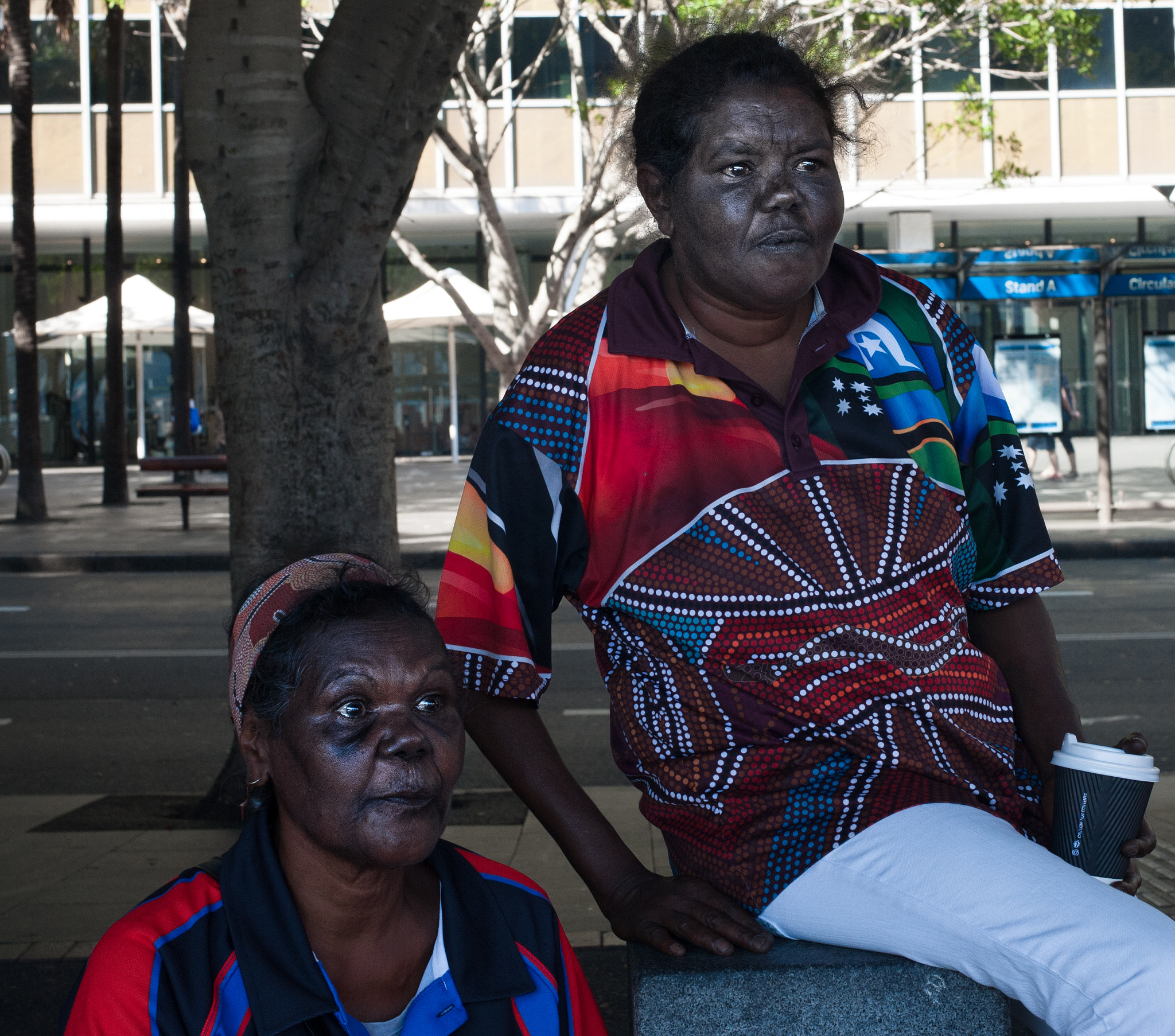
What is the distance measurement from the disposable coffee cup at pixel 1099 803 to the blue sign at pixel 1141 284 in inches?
606

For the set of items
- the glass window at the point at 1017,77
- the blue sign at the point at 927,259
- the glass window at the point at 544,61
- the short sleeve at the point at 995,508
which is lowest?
the short sleeve at the point at 995,508

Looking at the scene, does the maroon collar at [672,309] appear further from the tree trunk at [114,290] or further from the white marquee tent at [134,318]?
the white marquee tent at [134,318]

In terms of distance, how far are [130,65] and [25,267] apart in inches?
443

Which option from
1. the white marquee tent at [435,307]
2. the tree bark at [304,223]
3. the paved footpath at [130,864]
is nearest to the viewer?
the paved footpath at [130,864]

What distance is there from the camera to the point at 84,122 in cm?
2780

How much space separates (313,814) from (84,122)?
28645 millimetres

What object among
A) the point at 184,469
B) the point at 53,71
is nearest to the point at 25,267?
the point at 184,469

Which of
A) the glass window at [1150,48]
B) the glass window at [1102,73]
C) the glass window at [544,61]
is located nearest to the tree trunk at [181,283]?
the glass window at [544,61]

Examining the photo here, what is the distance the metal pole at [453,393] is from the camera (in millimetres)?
26280

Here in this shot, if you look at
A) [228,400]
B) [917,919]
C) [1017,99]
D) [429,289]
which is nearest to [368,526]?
[228,400]

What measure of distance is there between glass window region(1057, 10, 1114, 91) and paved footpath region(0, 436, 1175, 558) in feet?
22.7

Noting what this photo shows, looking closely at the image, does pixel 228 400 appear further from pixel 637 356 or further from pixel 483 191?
pixel 483 191

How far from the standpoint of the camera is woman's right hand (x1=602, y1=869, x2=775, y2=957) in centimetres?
210

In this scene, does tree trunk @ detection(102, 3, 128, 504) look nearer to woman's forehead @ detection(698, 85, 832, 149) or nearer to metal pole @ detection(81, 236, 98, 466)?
metal pole @ detection(81, 236, 98, 466)
